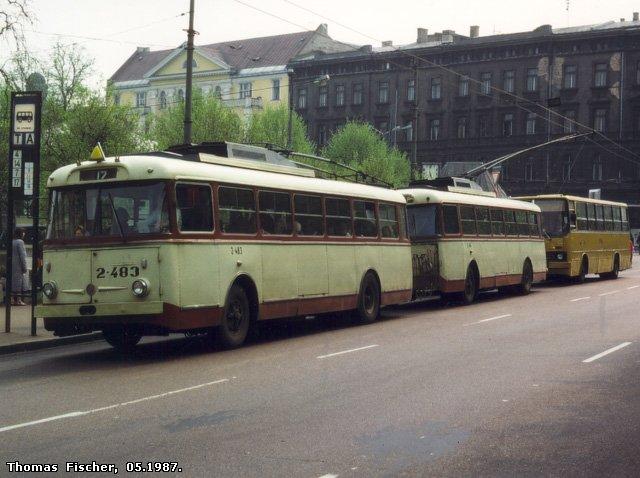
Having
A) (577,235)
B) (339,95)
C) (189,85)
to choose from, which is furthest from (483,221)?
(339,95)

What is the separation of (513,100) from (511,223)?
51.2 meters

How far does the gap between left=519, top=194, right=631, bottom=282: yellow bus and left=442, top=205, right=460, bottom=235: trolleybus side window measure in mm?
10079

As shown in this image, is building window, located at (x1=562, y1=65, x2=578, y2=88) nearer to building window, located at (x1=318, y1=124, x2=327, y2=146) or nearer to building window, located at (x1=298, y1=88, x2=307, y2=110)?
building window, located at (x1=318, y1=124, x2=327, y2=146)

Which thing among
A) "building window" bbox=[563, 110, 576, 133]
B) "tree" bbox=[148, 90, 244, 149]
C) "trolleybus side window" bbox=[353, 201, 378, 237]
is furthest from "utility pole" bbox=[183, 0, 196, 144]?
"building window" bbox=[563, 110, 576, 133]

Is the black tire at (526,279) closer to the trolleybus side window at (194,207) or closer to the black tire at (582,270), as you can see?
the black tire at (582,270)

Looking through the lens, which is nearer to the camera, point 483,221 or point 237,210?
point 237,210

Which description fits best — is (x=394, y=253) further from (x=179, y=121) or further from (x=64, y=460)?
(x=179, y=121)

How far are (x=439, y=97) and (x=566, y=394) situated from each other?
246 feet

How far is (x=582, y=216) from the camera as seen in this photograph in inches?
1468

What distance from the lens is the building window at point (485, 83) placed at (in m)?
81.8

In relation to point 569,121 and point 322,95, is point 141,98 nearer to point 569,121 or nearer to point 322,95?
point 322,95

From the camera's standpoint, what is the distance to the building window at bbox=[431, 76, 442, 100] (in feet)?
277

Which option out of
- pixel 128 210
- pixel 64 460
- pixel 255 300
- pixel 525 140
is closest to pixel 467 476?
pixel 64 460

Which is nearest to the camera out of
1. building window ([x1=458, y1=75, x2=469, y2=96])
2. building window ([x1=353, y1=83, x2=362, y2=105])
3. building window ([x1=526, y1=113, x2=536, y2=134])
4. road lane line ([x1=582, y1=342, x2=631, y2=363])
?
road lane line ([x1=582, y1=342, x2=631, y2=363])
